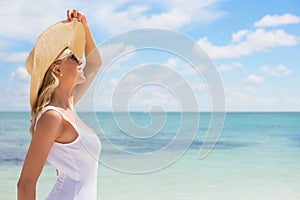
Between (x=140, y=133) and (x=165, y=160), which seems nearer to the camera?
(x=140, y=133)

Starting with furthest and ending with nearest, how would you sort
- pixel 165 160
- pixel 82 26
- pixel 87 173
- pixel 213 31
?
pixel 213 31 → pixel 165 160 → pixel 82 26 → pixel 87 173

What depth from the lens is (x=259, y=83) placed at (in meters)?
30.5

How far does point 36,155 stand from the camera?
1839 mm

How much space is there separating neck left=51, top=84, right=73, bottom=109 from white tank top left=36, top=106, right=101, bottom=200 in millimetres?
115

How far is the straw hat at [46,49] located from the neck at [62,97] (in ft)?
0.29

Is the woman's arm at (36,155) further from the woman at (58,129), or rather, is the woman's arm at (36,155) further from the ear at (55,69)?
the ear at (55,69)

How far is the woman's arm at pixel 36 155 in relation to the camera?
1.84 metres

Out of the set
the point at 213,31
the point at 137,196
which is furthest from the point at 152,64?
the point at 213,31

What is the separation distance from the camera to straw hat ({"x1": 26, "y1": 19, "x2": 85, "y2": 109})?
6.86 ft

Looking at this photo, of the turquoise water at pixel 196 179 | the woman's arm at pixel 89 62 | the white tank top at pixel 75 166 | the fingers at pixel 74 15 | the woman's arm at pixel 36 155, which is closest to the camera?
the woman's arm at pixel 36 155

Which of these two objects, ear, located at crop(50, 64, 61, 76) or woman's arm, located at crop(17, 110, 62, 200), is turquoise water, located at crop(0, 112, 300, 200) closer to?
ear, located at crop(50, 64, 61, 76)

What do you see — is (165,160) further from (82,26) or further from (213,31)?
(213,31)

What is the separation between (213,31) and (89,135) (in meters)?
26.4

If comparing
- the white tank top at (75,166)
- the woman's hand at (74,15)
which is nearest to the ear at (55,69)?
the white tank top at (75,166)
